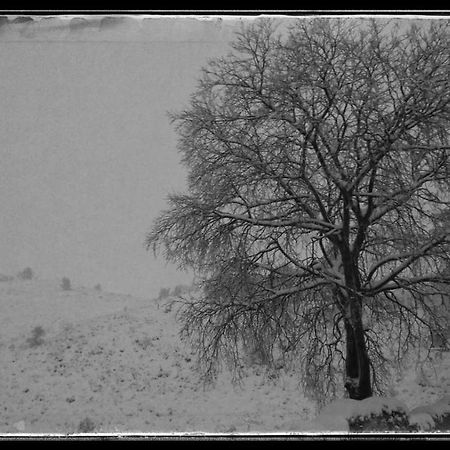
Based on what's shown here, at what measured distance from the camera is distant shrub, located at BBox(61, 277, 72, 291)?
4832 mm

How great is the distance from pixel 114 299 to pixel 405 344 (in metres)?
3.54

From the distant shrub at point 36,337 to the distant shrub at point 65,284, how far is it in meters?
0.59

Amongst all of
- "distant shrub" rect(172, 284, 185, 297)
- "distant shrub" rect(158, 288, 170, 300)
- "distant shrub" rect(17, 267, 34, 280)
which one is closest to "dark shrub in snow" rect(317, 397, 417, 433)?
"distant shrub" rect(172, 284, 185, 297)

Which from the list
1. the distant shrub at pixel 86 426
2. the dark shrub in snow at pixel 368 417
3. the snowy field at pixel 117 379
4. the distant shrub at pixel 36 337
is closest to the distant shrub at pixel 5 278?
the snowy field at pixel 117 379

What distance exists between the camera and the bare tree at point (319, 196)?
4.12 meters

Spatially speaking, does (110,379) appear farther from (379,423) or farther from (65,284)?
(379,423)

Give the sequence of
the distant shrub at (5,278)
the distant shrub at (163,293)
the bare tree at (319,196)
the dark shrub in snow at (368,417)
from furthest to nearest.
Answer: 1. the distant shrub at (163,293)
2. the distant shrub at (5,278)
3. the bare tree at (319,196)
4. the dark shrub in snow at (368,417)

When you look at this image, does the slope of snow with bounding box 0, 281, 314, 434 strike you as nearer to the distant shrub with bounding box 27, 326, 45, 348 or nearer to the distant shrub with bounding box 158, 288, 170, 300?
the distant shrub with bounding box 27, 326, 45, 348

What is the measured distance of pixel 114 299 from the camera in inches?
197

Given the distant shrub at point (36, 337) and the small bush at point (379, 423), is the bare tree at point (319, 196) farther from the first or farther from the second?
the distant shrub at point (36, 337)

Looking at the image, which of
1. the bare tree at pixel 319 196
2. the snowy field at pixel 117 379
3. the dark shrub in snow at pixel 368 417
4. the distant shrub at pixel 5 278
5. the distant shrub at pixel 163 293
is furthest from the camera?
the distant shrub at pixel 163 293

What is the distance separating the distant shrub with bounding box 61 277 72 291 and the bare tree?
1117mm

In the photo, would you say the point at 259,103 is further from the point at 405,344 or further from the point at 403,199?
the point at 405,344

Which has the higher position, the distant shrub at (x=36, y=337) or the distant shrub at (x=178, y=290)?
the distant shrub at (x=178, y=290)
